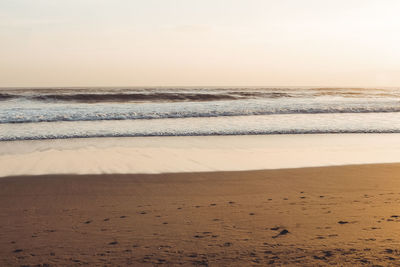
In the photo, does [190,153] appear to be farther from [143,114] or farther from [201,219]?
[143,114]

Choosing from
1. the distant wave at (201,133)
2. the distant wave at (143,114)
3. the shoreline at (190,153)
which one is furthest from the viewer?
the distant wave at (143,114)

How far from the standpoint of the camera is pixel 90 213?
15.9 ft

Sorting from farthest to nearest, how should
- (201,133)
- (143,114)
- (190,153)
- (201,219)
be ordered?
1. (143,114)
2. (201,133)
3. (190,153)
4. (201,219)

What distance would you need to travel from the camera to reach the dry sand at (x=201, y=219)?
11.6 feet

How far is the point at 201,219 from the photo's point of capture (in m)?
4.56

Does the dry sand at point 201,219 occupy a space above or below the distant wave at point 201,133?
below

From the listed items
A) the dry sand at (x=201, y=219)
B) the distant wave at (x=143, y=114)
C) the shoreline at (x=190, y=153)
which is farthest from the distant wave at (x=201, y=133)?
the dry sand at (x=201, y=219)

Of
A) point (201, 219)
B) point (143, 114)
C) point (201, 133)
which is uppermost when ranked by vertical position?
point (143, 114)

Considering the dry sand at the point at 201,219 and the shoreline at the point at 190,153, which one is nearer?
the dry sand at the point at 201,219

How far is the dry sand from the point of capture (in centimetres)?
354

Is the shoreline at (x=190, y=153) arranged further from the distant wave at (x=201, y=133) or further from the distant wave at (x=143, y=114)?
the distant wave at (x=143, y=114)

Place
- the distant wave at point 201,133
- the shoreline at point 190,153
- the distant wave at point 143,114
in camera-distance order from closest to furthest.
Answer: the shoreline at point 190,153 → the distant wave at point 201,133 → the distant wave at point 143,114

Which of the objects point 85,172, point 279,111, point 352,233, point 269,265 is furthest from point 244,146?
point 279,111

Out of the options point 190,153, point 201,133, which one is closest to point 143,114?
point 201,133
